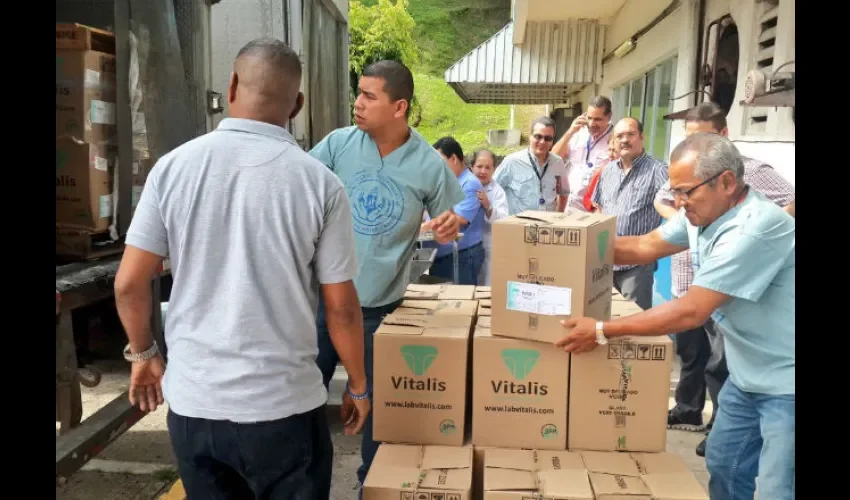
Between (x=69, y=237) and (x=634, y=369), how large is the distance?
2.11m

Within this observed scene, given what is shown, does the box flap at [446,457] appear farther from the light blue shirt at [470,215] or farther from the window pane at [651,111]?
the window pane at [651,111]

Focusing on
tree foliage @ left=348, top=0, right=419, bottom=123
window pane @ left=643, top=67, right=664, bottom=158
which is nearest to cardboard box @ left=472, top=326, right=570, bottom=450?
window pane @ left=643, top=67, right=664, bottom=158

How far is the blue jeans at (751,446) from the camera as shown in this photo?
1985 millimetres

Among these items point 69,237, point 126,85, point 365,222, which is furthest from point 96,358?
point 365,222

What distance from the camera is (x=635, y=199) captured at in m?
3.96

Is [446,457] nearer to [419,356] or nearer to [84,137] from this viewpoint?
[419,356]

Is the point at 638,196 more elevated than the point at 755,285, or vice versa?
the point at 638,196

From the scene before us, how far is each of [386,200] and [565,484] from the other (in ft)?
4.00

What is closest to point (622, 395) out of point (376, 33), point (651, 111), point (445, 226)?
point (445, 226)

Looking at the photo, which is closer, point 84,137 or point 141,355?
point 141,355

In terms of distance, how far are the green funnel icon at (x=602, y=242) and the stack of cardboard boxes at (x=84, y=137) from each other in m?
1.88

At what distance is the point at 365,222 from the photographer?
2.57 metres

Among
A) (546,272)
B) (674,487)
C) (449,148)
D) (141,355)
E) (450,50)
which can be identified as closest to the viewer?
(141,355)

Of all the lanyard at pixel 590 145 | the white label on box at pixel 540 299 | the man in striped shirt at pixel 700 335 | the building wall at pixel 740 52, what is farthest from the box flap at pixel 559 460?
the lanyard at pixel 590 145
